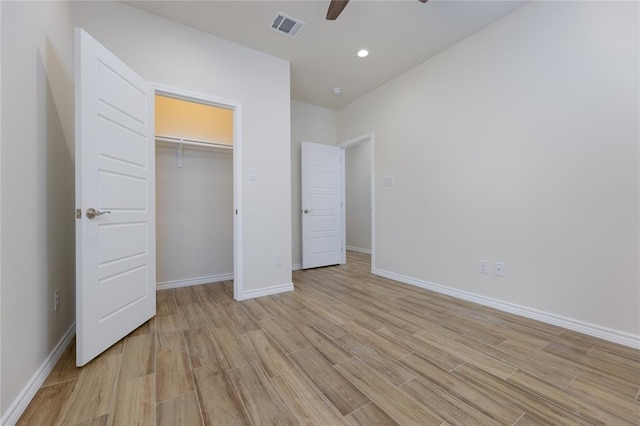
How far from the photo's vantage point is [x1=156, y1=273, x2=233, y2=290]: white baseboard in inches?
121

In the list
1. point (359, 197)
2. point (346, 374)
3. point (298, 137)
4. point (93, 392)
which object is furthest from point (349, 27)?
point (359, 197)

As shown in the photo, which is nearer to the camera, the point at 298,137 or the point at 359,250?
the point at 298,137

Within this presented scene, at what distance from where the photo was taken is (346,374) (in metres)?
1.45

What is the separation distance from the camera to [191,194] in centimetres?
328

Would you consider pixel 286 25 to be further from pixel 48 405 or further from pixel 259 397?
pixel 48 405

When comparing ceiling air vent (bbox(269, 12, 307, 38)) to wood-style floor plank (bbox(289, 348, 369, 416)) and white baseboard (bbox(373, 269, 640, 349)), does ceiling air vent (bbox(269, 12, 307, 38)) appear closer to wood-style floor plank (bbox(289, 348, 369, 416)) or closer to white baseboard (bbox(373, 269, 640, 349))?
wood-style floor plank (bbox(289, 348, 369, 416))

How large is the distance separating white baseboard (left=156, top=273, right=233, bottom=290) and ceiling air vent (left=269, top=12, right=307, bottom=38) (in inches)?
119

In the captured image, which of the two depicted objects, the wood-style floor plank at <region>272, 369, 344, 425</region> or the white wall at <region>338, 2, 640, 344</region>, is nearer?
the wood-style floor plank at <region>272, 369, 344, 425</region>

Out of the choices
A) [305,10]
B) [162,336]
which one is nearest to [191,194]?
[162,336]

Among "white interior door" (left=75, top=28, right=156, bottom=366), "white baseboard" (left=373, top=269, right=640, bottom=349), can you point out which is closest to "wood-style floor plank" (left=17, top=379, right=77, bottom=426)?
"white interior door" (left=75, top=28, right=156, bottom=366)

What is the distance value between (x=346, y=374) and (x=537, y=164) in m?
2.33

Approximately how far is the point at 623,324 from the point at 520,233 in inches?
33.8

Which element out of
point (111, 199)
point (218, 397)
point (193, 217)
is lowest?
A: point (218, 397)

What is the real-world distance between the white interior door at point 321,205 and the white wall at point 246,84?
3.58 ft
